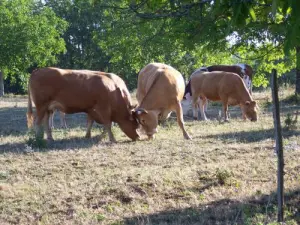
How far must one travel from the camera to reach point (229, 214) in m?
5.75

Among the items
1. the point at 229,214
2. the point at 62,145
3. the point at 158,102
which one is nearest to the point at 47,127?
the point at 62,145

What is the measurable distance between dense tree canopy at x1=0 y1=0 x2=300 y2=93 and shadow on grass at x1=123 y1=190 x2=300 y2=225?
1683mm

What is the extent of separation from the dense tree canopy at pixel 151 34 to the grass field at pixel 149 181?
166 cm

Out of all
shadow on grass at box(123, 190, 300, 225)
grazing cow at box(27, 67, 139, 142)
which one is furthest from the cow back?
shadow on grass at box(123, 190, 300, 225)

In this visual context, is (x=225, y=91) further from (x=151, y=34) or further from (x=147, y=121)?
(x=151, y=34)

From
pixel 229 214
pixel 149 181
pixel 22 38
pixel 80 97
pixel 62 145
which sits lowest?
pixel 229 214

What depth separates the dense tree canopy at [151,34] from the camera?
4758 mm

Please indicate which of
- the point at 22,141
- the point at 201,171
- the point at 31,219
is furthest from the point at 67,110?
the point at 31,219

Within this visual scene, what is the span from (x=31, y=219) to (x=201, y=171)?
277cm

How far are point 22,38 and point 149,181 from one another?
24691mm

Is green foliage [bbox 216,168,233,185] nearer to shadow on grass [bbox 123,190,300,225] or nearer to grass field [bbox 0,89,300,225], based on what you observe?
grass field [bbox 0,89,300,225]

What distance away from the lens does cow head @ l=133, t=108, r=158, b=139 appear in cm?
1188

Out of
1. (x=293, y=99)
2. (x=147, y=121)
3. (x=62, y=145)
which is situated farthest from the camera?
(x=293, y=99)

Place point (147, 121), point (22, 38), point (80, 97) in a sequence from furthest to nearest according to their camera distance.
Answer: point (22, 38)
point (147, 121)
point (80, 97)
